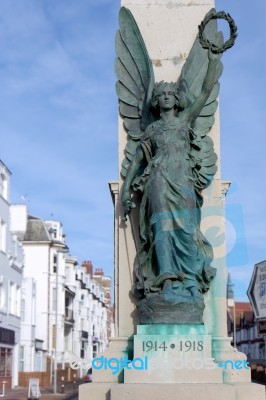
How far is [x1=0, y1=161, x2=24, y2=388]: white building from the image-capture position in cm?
4422

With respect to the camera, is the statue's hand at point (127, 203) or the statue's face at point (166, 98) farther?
the statue's face at point (166, 98)

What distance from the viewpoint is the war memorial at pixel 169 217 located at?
8.74m

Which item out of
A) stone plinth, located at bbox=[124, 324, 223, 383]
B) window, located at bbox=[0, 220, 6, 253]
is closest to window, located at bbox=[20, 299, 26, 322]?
window, located at bbox=[0, 220, 6, 253]

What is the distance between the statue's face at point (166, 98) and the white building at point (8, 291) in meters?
35.2

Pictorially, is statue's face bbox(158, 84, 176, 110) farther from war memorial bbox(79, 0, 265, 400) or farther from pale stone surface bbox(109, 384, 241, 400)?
pale stone surface bbox(109, 384, 241, 400)

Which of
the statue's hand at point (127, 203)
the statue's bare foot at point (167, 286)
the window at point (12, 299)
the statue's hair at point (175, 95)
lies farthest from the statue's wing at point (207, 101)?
the window at point (12, 299)

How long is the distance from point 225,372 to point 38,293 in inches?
2083

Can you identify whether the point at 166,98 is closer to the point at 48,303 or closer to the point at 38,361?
the point at 38,361

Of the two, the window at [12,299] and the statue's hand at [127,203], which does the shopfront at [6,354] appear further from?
the statue's hand at [127,203]

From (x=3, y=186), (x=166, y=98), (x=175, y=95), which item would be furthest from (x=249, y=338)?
(x=166, y=98)

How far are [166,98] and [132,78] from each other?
111 centimetres

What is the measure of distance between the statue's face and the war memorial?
0.01 metres

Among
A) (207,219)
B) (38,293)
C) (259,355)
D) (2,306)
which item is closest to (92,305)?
(259,355)

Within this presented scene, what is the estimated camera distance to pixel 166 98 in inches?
390
